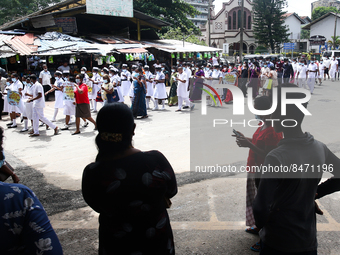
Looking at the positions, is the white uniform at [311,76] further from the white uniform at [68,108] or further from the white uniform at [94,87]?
the white uniform at [68,108]

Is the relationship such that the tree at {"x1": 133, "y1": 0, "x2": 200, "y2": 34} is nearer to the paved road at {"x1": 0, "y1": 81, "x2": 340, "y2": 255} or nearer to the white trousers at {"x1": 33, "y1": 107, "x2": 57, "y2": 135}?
the paved road at {"x1": 0, "y1": 81, "x2": 340, "y2": 255}

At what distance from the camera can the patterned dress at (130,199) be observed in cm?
181

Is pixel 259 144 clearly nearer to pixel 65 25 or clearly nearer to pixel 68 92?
pixel 68 92

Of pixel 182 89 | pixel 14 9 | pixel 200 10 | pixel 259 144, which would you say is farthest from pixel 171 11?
pixel 200 10

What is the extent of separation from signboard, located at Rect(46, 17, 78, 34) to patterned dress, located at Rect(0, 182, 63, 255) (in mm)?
20395

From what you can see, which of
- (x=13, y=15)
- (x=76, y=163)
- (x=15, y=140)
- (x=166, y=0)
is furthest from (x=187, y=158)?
(x=13, y=15)

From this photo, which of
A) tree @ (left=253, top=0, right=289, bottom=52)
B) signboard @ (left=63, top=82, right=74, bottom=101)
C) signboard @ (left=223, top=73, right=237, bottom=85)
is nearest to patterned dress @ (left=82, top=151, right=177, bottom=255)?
signboard @ (left=63, top=82, right=74, bottom=101)

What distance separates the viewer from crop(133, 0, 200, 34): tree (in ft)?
94.9

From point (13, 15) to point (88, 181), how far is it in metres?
38.1

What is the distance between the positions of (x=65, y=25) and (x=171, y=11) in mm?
12939

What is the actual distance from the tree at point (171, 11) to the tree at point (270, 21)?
2094 cm

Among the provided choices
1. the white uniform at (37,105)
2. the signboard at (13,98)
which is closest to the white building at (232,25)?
the signboard at (13,98)

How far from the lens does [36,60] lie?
17.9 m

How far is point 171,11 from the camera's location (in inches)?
1184
